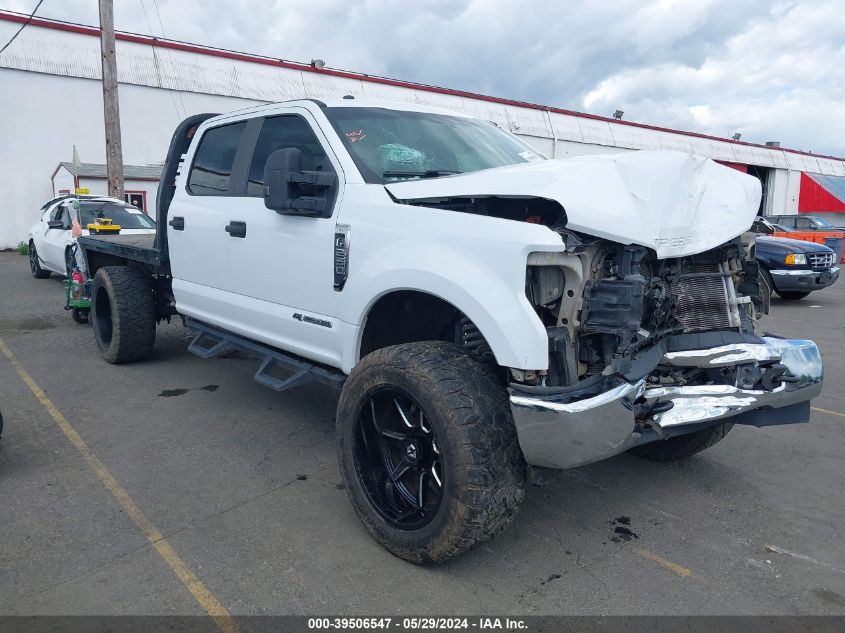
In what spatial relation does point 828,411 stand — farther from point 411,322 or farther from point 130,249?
point 130,249

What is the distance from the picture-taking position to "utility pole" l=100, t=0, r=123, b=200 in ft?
47.7

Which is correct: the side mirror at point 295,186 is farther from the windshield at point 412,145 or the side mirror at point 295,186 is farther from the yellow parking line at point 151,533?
the yellow parking line at point 151,533

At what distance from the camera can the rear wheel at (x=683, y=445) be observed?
4008 mm

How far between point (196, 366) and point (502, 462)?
466 centimetres

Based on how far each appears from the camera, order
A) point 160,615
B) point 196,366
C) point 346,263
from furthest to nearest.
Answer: point 196,366 < point 346,263 < point 160,615

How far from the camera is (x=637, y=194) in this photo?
2939 millimetres

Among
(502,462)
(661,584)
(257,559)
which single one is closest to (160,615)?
(257,559)

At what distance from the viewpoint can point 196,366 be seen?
22.0ft

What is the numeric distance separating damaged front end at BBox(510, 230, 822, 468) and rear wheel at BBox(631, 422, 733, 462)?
48 cm

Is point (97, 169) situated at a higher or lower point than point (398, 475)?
higher

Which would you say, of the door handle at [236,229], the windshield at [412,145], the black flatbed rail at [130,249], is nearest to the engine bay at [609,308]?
the windshield at [412,145]

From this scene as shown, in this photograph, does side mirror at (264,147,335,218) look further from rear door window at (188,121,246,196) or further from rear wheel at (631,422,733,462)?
rear wheel at (631,422,733,462)

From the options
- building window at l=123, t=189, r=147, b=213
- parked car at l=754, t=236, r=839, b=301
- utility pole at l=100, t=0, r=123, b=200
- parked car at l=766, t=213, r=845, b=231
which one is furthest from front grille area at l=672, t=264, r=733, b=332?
building window at l=123, t=189, r=147, b=213

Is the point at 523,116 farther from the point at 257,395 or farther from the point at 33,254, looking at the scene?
the point at 257,395
